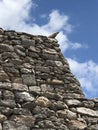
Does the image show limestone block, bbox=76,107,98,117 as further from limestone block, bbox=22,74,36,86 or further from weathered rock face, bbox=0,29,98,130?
limestone block, bbox=22,74,36,86

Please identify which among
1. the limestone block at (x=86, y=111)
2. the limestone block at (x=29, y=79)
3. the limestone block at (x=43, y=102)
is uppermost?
the limestone block at (x=29, y=79)

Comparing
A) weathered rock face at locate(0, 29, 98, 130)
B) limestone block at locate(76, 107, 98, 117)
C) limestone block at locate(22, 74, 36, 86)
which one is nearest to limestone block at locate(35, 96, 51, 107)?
weathered rock face at locate(0, 29, 98, 130)

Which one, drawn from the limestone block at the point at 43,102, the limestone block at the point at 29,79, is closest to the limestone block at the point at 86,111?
the limestone block at the point at 43,102

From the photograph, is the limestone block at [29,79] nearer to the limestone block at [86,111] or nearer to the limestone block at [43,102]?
the limestone block at [43,102]

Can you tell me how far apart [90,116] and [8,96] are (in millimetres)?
1633

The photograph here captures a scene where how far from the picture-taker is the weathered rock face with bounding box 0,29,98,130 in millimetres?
7223

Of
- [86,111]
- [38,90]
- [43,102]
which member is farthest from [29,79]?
[86,111]

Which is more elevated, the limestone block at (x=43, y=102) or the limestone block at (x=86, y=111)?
the limestone block at (x=43, y=102)


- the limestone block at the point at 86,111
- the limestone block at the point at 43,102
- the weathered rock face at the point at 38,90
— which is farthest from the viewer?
the limestone block at the point at 86,111

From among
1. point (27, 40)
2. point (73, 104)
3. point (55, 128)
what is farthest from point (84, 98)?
point (27, 40)

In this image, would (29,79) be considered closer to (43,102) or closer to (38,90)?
(38,90)

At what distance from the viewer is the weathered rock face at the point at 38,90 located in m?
7.22

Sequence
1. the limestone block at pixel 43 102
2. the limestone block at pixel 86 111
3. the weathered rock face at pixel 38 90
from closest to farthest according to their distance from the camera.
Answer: the weathered rock face at pixel 38 90 → the limestone block at pixel 43 102 → the limestone block at pixel 86 111

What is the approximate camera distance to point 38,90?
7770 mm
